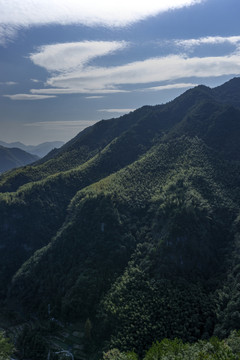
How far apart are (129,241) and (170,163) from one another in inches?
2500

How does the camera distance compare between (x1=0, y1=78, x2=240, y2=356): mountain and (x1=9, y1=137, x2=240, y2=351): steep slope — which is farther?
(x1=9, y1=137, x2=240, y2=351): steep slope

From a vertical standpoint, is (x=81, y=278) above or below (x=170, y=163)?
below

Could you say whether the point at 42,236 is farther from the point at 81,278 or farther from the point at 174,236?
the point at 174,236

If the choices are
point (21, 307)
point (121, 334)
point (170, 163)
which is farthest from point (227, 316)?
point (170, 163)

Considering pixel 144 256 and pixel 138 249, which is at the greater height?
pixel 138 249

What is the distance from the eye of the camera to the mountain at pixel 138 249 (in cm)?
8425

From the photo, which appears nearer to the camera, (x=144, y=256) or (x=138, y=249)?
(x=144, y=256)

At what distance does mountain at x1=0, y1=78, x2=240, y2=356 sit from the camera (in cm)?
8425

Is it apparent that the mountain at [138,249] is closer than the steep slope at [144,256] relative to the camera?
Yes

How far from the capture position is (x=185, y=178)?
137 m

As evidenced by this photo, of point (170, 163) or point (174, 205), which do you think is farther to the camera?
point (170, 163)

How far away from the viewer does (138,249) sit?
11669 centimetres

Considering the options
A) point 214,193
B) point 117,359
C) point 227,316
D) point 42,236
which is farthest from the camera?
point 42,236

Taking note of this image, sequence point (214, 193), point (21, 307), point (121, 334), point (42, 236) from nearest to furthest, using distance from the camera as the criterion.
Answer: point (121, 334)
point (21, 307)
point (214, 193)
point (42, 236)
